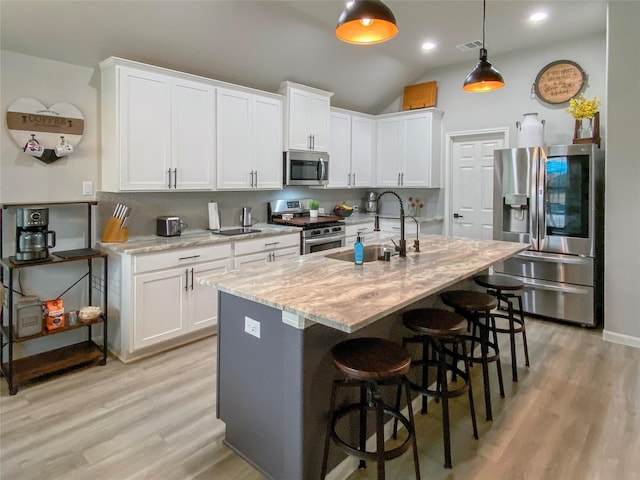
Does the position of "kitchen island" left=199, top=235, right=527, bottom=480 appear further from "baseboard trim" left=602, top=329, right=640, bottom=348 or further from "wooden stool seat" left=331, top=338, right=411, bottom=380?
"baseboard trim" left=602, top=329, right=640, bottom=348

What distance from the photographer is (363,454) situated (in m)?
1.77

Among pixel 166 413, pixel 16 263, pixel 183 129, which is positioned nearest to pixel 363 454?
pixel 166 413

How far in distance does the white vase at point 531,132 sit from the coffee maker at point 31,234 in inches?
183

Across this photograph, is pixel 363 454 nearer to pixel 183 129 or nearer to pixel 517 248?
pixel 517 248

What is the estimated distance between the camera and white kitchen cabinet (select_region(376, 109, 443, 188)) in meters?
5.77

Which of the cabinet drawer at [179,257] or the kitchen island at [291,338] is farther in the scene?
the cabinet drawer at [179,257]

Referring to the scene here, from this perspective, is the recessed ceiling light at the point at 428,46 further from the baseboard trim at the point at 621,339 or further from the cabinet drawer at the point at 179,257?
the baseboard trim at the point at 621,339

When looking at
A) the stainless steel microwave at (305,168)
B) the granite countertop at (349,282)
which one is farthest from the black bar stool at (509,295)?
the stainless steel microwave at (305,168)

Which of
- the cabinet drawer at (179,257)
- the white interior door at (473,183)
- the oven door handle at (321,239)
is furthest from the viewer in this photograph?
the white interior door at (473,183)

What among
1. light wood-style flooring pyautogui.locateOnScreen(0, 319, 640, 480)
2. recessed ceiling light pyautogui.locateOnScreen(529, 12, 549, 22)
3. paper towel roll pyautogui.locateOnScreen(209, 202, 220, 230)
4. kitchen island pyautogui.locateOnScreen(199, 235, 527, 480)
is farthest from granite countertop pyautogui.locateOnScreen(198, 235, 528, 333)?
recessed ceiling light pyautogui.locateOnScreen(529, 12, 549, 22)

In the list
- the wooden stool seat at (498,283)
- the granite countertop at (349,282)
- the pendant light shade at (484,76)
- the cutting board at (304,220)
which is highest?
the pendant light shade at (484,76)

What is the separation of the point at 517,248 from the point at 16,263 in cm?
368

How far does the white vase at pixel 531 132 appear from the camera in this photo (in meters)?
4.60

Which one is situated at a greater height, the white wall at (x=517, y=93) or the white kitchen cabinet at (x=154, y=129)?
the white wall at (x=517, y=93)
